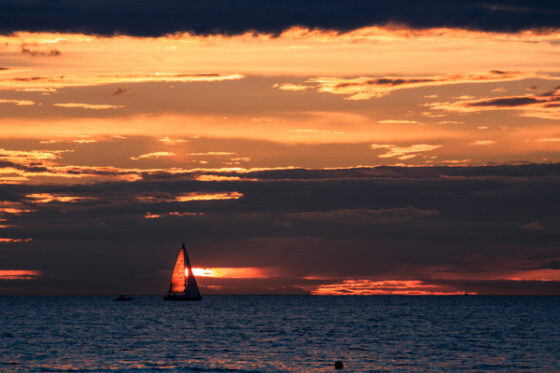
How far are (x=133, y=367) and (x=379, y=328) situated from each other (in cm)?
8110

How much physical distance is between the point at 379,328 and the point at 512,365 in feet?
234

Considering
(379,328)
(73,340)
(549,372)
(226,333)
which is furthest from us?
(379,328)

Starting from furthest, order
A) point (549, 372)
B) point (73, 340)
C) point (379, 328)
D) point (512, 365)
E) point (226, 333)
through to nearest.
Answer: point (379, 328) → point (226, 333) → point (73, 340) → point (512, 365) → point (549, 372)

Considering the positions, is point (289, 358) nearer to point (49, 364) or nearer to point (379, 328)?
point (49, 364)

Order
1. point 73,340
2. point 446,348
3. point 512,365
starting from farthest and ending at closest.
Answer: point 73,340, point 446,348, point 512,365

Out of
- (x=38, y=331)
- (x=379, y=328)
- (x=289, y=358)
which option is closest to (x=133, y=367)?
(x=289, y=358)

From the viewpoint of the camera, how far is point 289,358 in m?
102

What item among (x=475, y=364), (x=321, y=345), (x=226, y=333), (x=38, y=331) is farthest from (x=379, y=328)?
(x=475, y=364)

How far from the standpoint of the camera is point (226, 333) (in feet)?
490

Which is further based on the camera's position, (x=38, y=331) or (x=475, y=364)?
(x=38, y=331)

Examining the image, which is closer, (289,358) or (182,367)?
(182,367)

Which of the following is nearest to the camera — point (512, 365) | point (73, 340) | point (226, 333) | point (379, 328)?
point (512, 365)

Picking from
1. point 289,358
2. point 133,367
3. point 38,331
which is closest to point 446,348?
point 289,358

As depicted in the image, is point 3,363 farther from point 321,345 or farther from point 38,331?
point 38,331
